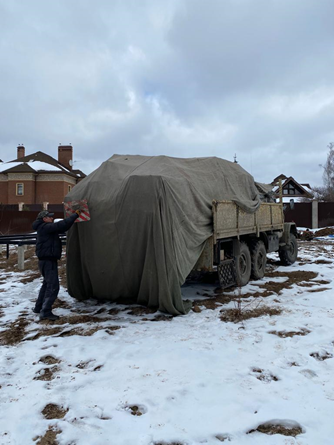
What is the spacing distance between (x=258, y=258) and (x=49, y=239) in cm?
526

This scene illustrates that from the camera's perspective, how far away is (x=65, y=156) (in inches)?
1833

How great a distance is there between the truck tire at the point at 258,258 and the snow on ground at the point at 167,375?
2.13 meters

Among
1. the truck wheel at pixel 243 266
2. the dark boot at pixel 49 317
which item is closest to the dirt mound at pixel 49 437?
the dark boot at pixel 49 317

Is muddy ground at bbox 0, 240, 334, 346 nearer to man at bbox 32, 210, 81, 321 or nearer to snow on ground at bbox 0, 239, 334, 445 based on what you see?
snow on ground at bbox 0, 239, 334, 445

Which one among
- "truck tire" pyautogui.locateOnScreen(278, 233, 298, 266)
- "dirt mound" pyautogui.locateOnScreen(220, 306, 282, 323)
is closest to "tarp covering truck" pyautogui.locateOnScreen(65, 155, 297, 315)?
"dirt mound" pyautogui.locateOnScreen(220, 306, 282, 323)

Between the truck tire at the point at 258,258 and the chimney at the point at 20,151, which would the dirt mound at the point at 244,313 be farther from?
the chimney at the point at 20,151

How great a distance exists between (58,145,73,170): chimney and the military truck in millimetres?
40162

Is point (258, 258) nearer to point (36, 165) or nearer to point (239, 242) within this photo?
point (239, 242)

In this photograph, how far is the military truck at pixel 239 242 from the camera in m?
6.69

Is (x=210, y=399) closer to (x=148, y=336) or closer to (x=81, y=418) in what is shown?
(x=81, y=418)

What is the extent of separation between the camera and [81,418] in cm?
296

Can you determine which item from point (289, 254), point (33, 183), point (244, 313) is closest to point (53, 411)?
point (244, 313)

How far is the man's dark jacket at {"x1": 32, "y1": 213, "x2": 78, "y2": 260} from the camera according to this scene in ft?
18.4

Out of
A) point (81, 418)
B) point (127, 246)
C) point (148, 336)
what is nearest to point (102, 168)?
point (127, 246)
